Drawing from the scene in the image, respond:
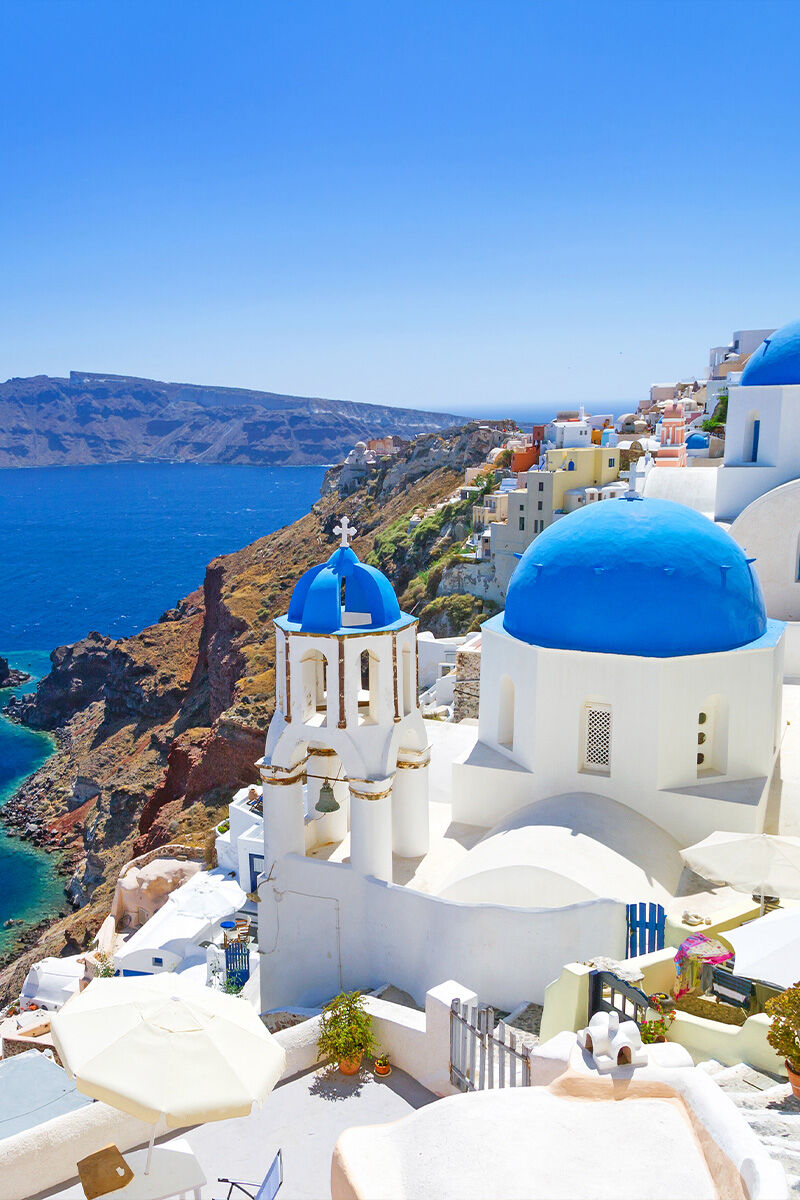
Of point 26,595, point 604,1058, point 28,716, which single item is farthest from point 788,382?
point 26,595

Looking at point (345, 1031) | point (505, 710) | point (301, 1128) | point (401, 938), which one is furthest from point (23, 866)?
point (301, 1128)

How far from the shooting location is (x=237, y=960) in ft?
60.5

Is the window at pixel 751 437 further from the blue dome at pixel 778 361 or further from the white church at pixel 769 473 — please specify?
the blue dome at pixel 778 361

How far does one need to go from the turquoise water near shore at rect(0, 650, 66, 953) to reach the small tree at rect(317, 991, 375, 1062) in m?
34.1

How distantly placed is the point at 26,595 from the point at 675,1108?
394 ft

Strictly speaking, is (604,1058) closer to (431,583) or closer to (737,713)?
(737,713)

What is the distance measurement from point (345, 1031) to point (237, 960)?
960cm

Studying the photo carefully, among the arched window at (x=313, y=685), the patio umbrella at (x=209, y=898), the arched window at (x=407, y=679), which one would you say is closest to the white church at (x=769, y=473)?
the arched window at (x=407, y=679)

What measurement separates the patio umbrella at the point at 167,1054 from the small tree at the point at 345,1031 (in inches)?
95.7

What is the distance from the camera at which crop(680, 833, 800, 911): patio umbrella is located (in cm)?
1077

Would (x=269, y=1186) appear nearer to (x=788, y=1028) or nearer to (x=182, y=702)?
(x=788, y=1028)

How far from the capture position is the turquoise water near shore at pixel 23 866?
43.2 metres

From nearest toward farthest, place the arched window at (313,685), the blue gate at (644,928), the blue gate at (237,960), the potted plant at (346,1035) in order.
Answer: the potted plant at (346,1035), the blue gate at (644,928), the arched window at (313,685), the blue gate at (237,960)

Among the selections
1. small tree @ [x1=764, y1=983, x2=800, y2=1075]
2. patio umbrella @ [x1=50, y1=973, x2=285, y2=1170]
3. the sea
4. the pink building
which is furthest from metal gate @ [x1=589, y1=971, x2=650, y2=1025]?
the sea
